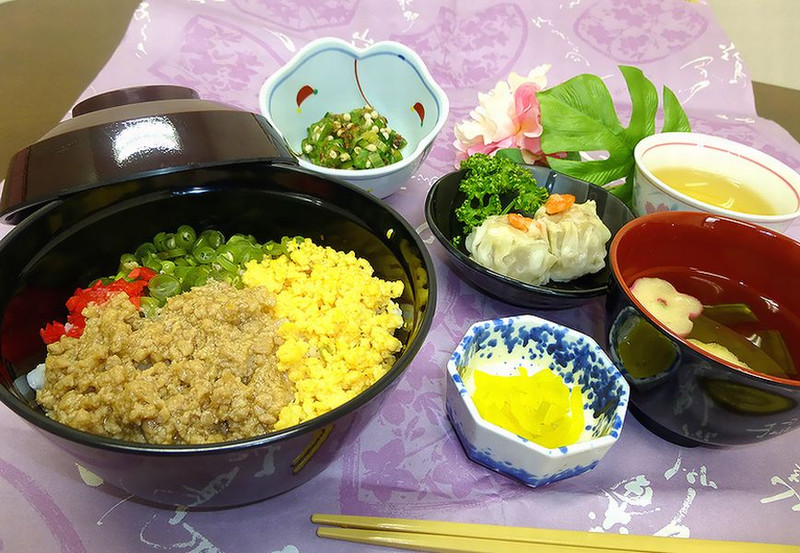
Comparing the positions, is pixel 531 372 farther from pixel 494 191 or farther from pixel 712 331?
pixel 494 191

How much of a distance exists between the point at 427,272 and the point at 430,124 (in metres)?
0.93

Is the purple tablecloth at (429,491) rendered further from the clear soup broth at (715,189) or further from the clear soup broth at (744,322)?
the clear soup broth at (715,189)

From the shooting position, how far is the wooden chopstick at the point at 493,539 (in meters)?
0.99

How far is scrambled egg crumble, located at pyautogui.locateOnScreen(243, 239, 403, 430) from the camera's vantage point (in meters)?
1.05

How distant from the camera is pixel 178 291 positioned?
1.24 meters

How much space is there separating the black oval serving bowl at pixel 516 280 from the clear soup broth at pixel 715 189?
0.17 m

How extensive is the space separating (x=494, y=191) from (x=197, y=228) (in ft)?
2.55

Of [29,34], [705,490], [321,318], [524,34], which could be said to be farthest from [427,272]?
[29,34]

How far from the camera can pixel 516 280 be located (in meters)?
1.35

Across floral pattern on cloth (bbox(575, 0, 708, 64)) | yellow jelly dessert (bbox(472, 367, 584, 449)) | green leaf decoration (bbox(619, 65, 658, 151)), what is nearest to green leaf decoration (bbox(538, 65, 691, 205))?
green leaf decoration (bbox(619, 65, 658, 151))

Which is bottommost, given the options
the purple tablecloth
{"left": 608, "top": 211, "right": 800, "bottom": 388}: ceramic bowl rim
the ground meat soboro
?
the purple tablecloth

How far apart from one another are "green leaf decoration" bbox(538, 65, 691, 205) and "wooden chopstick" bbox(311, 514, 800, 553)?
39.5 inches

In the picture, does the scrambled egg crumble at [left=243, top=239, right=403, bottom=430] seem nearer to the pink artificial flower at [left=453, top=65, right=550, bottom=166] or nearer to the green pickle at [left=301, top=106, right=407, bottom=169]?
the green pickle at [left=301, top=106, right=407, bottom=169]

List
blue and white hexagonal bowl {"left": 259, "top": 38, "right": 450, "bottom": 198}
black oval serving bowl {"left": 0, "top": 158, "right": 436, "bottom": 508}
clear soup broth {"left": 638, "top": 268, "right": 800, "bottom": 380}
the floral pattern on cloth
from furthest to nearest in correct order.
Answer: the floral pattern on cloth < blue and white hexagonal bowl {"left": 259, "top": 38, "right": 450, "bottom": 198} < clear soup broth {"left": 638, "top": 268, "right": 800, "bottom": 380} < black oval serving bowl {"left": 0, "top": 158, "right": 436, "bottom": 508}
